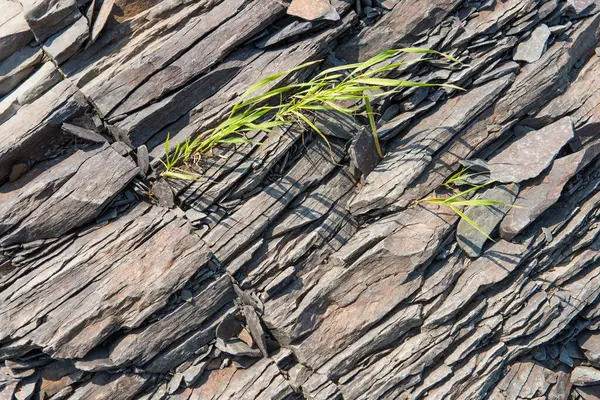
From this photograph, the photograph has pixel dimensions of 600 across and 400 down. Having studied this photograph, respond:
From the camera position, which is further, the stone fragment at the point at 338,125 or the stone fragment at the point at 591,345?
the stone fragment at the point at 591,345

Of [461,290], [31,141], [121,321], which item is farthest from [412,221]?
[31,141]

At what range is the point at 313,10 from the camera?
6363 mm

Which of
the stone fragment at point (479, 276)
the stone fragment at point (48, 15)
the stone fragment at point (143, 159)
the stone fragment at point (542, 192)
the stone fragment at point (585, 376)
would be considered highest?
the stone fragment at point (48, 15)

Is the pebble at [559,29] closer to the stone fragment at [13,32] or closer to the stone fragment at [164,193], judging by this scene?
the stone fragment at [164,193]

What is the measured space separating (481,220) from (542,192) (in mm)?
881

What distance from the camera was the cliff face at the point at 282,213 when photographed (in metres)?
5.76

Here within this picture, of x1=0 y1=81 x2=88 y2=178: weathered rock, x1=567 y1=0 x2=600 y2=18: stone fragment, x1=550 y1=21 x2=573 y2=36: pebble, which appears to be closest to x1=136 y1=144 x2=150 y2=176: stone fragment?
x1=0 y1=81 x2=88 y2=178: weathered rock

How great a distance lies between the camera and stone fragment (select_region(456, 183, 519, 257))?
6.30 metres

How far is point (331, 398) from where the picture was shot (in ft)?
19.6

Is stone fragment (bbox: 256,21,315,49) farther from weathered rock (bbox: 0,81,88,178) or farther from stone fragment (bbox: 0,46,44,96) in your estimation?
stone fragment (bbox: 0,46,44,96)

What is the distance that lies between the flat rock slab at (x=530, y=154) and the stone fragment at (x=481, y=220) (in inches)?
7.2

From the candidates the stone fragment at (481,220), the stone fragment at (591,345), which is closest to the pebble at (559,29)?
the stone fragment at (481,220)

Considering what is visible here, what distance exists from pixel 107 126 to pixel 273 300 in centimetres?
288

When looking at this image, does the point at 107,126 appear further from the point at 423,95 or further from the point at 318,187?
the point at 423,95
